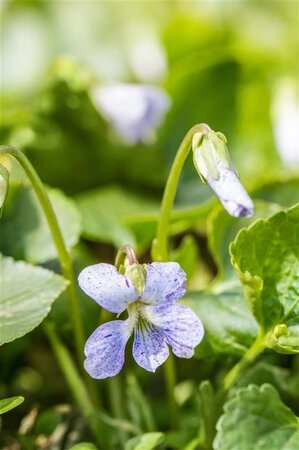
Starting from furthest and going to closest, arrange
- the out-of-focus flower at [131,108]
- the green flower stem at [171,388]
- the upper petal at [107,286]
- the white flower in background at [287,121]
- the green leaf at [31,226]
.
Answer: the white flower in background at [287,121], the out-of-focus flower at [131,108], the green leaf at [31,226], the green flower stem at [171,388], the upper petal at [107,286]

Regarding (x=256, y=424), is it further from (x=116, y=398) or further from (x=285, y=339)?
(x=116, y=398)

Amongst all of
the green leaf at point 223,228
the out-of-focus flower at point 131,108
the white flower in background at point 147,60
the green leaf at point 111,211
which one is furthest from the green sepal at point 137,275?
the white flower in background at point 147,60

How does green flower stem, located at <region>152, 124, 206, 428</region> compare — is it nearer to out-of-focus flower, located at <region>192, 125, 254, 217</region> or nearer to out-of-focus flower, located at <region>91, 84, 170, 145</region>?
out-of-focus flower, located at <region>192, 125, 254, 217</region>

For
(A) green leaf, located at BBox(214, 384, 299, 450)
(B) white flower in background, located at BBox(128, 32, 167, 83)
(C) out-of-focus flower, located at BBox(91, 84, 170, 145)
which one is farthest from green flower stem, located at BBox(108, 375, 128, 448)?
(B) white flower in background, located at BBox(128, 32, 167, 83)

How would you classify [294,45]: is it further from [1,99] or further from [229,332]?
[229,332]

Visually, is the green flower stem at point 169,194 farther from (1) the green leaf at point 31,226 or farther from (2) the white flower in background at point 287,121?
(2) the white flower in background at point 287,121
